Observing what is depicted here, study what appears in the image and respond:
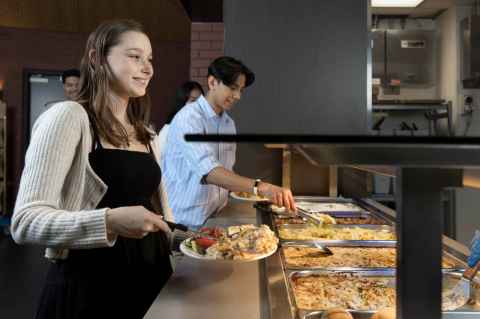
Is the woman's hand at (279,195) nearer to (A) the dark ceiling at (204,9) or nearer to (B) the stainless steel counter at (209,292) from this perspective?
(B) the stainless steel counter at (209,292)

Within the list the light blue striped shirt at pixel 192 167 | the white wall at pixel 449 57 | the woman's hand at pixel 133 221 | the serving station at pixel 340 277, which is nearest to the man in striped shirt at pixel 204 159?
the light blue striped shirt at pixel 192 167

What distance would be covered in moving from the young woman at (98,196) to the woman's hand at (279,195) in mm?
705

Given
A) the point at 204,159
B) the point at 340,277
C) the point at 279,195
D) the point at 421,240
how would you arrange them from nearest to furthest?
the point at 421,240, the point at 340,277, the point at 279,195, the point at 204,159

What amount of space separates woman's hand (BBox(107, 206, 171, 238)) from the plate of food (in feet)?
0.91

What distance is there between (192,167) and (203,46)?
411 cm

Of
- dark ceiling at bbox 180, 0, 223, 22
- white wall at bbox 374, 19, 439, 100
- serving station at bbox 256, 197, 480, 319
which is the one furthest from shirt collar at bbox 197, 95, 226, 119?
white wall at bbox 374, 19, 439, 100

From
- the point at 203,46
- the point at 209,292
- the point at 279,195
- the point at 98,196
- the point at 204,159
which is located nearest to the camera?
the point at 209,292

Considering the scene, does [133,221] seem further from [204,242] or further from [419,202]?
[419,202]

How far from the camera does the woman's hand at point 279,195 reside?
2115 millimetres

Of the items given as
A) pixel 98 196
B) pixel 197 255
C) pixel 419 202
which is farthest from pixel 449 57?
pixel 419 202

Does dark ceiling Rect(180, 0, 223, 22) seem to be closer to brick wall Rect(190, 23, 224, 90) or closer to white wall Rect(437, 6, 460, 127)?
brick wall Rect(190, 23, 224, 90)

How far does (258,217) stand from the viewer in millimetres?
2477

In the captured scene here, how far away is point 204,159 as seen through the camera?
7.80ft

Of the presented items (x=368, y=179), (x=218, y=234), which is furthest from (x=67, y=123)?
(x=368, y=179)
